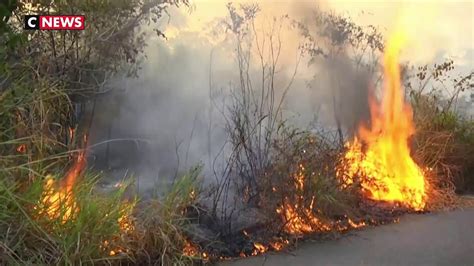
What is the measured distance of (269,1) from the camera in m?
8.12

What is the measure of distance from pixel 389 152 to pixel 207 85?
2.58 metres

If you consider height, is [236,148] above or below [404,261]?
above

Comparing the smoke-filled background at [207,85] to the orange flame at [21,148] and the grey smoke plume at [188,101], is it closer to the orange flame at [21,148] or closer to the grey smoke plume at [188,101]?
the grey smoke plume at [188,101]

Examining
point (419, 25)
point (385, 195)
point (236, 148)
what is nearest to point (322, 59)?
point (419, 25)

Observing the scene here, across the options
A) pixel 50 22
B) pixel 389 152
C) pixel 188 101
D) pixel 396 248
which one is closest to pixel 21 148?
pixel 50 22

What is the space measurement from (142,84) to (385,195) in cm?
338

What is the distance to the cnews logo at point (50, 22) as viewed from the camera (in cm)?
546

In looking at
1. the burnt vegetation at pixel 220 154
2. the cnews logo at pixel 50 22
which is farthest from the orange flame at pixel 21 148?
the cnews logo at pixel 50 22

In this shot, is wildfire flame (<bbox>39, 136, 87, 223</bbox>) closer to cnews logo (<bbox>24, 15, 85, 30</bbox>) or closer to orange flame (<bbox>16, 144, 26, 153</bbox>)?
orange flame (<bbox>16, 144, 26, 153</bbox>)

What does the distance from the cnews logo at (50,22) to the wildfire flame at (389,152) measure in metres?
3.01

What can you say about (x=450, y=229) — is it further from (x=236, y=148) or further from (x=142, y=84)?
(x=142, y=84)

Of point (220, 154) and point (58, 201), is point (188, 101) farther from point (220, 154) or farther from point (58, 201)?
point (58, 201)

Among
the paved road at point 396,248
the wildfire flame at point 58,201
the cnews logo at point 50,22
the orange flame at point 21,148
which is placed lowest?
the paved road at point 396,248

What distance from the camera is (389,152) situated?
23.4ft
